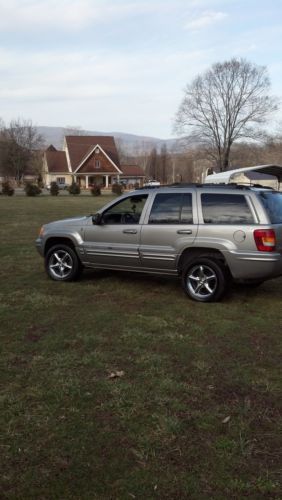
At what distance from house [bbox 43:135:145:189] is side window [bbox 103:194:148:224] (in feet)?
207

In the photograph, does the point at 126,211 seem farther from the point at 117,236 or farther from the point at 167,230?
the point at 167,230

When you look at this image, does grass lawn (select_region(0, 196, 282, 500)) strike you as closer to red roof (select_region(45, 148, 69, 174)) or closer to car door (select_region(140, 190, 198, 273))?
car door (select_region(140, 190, 198, 273))

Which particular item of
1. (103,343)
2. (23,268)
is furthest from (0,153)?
(103,343)

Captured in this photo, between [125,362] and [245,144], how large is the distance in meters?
68.5

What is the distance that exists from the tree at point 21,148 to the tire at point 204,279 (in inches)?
3006

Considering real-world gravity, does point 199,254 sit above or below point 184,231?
below

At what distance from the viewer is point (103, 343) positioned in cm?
490

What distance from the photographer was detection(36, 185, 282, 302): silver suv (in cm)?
615

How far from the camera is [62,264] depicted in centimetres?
800

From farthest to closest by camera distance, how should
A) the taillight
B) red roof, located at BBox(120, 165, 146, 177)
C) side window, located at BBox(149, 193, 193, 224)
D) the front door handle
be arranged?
red roof, located at BBox(120, 165, 146, 177), side window, located at BBox(149, 193, 193, 224), the front door handle, the taillight

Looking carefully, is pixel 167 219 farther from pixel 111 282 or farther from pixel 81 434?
pixel 81 434

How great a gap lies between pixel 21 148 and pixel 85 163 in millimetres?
15928

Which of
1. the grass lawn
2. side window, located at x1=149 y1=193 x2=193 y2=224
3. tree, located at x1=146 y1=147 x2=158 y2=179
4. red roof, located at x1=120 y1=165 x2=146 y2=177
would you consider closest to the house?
red roof, located at x1=120 y1=165 x2=146 y2=177

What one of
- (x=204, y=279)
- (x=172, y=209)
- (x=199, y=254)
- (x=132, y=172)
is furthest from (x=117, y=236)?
(x=132, y=172)
